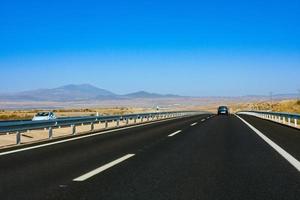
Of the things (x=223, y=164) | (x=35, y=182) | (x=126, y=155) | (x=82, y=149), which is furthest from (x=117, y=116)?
(x=35, y=182)

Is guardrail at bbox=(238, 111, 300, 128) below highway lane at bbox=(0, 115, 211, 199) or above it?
above

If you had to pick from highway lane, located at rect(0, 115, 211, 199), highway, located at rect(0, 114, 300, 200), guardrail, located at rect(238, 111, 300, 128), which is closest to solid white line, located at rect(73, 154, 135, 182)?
highway, located at rect(0, 114, 300, 200)

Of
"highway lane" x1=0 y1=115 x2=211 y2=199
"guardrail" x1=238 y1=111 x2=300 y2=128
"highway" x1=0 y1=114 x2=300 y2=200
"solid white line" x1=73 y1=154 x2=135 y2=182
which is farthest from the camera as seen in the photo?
"guardrail" x1=238 y1=111 x2=300 y2=128

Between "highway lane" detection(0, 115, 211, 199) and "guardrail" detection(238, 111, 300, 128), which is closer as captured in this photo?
"highway lane" detection(0, 115, 211, 199)

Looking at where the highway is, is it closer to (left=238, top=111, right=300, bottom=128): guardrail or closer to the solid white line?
the solid white line

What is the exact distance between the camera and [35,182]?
765cm

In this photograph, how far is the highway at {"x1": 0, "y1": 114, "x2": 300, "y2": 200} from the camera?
667 cm

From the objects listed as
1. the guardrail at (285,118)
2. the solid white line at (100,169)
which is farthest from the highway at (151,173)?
the guardrail at (285,118)

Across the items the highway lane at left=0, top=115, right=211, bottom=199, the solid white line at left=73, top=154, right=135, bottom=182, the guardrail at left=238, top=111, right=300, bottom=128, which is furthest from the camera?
the guardrail at left=238, top=111, right=300, bottom=128

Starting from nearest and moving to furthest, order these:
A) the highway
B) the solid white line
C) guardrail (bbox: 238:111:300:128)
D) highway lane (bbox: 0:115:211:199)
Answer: the highway, highway lane (bbox: 0:115:211:199), the solid white line, guardrail (bbox: 238:111:300:128)

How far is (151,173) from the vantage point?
8.59 metres

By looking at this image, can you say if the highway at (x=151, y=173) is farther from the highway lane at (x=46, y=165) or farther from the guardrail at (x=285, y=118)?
the guardrail at (x=285, y=118)

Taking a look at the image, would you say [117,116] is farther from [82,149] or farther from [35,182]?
[35,182]

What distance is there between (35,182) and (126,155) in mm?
4132
